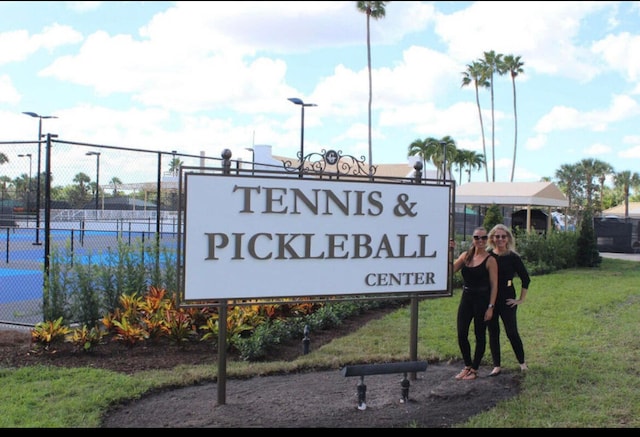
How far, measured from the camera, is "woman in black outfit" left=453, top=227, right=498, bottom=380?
6.03 meters

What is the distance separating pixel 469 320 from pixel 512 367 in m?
0.89

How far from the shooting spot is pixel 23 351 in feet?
22.1

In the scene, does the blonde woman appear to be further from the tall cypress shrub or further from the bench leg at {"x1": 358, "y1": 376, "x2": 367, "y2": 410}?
the tall cypress shrub

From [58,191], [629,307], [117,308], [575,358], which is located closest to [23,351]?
[117,308]

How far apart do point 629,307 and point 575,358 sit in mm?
4536

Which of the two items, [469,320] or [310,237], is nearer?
[310,237]

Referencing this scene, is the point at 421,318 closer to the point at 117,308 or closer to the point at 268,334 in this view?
the point at 268,334

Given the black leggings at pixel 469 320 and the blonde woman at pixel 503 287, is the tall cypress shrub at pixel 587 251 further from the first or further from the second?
the black leggings at pixel 469 320

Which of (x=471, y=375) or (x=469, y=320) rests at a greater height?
(x=469, y=320)

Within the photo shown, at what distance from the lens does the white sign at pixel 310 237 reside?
488cm

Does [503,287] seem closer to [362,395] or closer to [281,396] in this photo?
[362,395]

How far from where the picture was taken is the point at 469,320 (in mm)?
6102

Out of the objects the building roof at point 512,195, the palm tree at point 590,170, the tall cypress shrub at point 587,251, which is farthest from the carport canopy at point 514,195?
the palm tree at point 590,170

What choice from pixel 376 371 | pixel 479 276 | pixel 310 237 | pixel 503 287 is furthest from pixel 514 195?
pixel 376 371
